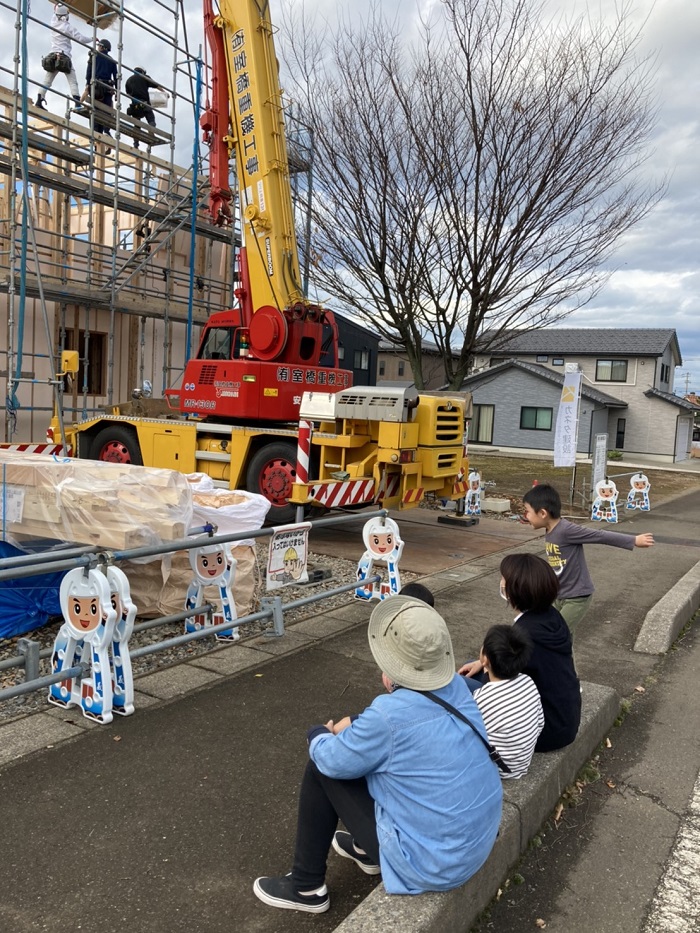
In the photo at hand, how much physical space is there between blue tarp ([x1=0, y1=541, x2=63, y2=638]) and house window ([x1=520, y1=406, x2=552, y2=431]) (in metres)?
28.2

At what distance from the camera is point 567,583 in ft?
15.2

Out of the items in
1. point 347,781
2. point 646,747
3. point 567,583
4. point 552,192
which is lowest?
point 646,747

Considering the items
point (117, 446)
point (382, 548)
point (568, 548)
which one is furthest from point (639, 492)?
point (568, 548)

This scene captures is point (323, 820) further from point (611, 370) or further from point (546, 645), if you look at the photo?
point (611, 370)

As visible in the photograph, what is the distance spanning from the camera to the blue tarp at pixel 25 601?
214 inches

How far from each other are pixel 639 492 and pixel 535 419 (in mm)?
17168

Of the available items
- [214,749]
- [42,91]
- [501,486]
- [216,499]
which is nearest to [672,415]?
[501,486]

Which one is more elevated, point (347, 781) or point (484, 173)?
point (484, 173)

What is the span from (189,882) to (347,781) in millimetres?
821

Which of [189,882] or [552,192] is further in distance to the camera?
[552,192]

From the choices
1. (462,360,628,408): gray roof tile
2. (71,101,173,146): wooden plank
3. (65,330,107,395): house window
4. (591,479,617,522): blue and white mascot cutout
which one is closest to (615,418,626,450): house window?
(462,360,628,408): gray roof tile

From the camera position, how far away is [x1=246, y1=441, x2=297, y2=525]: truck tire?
995cm

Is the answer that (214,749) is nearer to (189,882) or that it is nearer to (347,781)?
(189,882)

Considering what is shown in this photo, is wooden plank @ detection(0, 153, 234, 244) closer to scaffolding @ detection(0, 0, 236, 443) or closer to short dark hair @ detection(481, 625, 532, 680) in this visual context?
scaffolding @ detection(0, 0, 236, 443)
